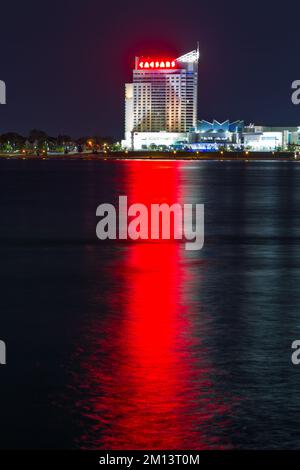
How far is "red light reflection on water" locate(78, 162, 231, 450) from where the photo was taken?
1060 cm

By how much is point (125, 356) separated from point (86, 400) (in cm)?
225

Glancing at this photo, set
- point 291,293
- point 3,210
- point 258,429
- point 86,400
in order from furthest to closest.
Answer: point 3,210, point 291,293, point 86,400, point 258,429

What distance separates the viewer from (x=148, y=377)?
1288cm

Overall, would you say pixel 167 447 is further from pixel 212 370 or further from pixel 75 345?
pixel 75 345

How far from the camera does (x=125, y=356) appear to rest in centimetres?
1400

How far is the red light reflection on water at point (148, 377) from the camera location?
10602mm

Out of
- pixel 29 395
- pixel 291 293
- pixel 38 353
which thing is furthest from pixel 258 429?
pixel 291 293

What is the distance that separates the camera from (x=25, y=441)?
10.5m
